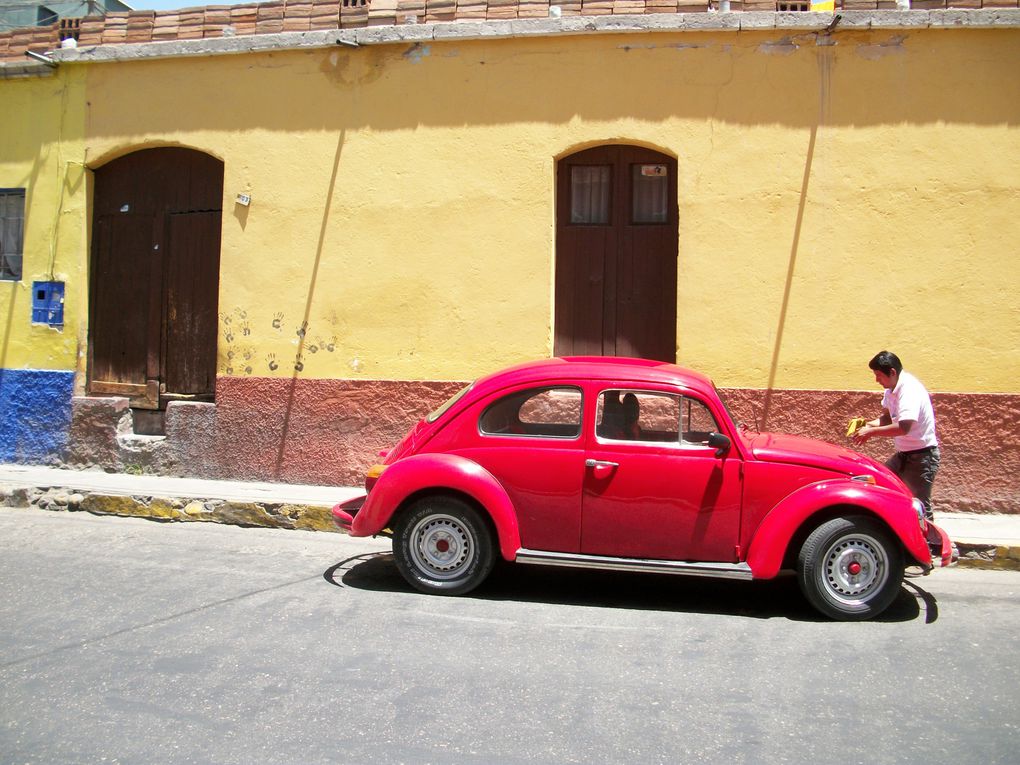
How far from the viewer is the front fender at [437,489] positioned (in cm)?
592

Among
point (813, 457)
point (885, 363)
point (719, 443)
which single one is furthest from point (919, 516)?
point (885, 363)

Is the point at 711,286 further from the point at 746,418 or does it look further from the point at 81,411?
the point at 81,411

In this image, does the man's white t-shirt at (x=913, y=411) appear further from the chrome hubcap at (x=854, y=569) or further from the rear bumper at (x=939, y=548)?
the chrome hubcap at (x=854, y=569)

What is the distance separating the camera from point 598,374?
6074mm

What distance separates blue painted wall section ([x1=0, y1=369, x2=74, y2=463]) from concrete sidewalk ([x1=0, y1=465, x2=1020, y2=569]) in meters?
0.70

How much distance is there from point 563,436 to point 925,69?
5.23m

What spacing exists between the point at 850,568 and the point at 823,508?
0.40 meters

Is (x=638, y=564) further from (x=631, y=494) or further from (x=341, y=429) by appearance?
(x=341, y=429)

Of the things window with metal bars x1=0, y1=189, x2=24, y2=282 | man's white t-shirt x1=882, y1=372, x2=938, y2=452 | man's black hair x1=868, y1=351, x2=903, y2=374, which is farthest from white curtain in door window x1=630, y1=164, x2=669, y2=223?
window with metal bars x1=0, y1=189, x2=24, y2=282

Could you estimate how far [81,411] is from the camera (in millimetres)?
10258

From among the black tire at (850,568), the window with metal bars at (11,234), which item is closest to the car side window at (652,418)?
the black tire at (850,568)

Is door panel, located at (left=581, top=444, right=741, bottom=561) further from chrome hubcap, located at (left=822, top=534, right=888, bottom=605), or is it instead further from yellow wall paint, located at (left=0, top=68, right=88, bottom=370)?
yellow wall paint, located at (left=0, top=68, right=88, bottom=370)

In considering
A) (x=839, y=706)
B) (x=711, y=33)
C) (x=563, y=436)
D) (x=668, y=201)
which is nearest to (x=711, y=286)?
(x=668, y=201)

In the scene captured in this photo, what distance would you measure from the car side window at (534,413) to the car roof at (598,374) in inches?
3.6
